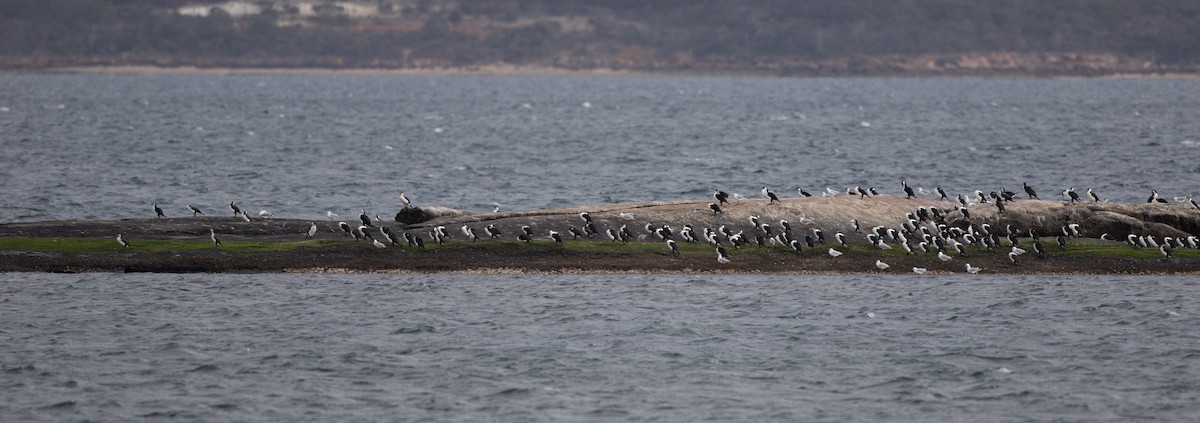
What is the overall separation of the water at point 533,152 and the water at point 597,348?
61.5 ft

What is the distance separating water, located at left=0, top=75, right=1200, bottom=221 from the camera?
61.2 metres

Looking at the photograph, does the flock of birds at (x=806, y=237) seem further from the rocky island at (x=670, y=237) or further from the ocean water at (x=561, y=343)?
the ocean water at (x=561, y=343)

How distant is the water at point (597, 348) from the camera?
25.8 m

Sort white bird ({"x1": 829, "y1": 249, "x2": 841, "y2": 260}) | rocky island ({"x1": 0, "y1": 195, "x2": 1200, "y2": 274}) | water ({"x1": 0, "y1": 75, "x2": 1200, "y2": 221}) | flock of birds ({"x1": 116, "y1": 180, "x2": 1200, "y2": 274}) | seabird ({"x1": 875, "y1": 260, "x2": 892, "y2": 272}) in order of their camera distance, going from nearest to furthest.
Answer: rocky island ({"x1": 0, "y1": 195, "x2": 1200, "y2": 274}), seabird ({"x1": 875, "y1": 260, "x2": 892, "y2": 272}), white bird ({"x1": 829, "y1": 249, "x2": 841, "y2": 260}), flock of birds ({"x1": 116, "y1": 180, "x2": 1200, "y2": 274}), water ({"x1": 0, "y1": 75, "x2": 1200, "y2": 221})

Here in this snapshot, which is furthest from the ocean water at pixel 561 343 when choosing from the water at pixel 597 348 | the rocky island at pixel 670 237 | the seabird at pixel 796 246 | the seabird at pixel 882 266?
the seabird at pixel 796 246

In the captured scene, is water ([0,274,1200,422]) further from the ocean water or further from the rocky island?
the rocky island

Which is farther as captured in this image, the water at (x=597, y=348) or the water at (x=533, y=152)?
the water at (x=533, y=152)

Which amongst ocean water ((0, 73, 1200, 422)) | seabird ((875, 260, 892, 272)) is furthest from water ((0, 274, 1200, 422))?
seabird ((875, 260, 892, 272))

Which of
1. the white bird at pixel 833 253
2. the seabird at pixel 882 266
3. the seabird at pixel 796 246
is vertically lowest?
the seabird at pixel 882 266

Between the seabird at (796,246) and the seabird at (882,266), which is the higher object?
the seabird at (796,246)

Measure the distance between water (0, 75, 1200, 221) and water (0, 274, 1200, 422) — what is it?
18.7 meters

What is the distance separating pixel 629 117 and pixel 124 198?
81.0 meters

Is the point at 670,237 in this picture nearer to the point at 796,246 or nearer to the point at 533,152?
the point at 796,246

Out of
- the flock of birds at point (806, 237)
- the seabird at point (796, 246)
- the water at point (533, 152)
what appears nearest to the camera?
the seabird at point (796, 246)
